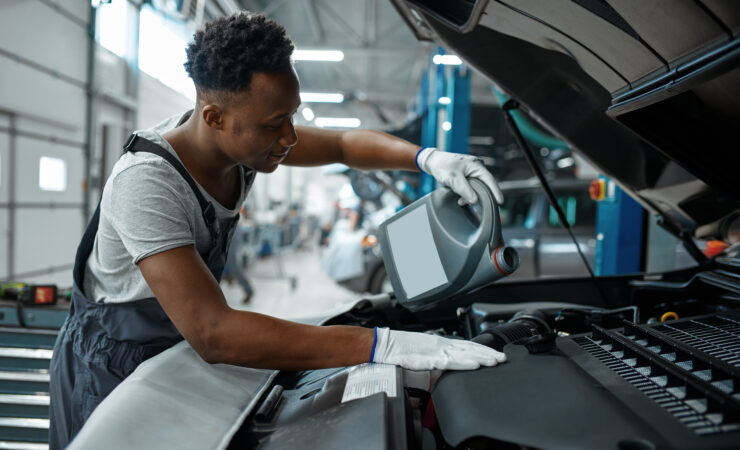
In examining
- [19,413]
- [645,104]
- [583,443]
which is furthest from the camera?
[19,413]

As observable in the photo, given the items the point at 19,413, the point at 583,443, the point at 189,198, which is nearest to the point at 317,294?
the point at 19,413

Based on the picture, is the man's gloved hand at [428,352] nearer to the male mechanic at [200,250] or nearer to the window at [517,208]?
the male mechanic at [200,250]

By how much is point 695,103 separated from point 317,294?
5257 mm

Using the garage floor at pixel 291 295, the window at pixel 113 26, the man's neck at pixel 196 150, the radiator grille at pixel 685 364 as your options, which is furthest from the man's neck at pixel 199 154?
the window at pixel 113 26

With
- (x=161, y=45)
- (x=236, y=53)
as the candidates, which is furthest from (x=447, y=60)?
(x=161, y=45)

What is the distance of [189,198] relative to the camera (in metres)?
1.05

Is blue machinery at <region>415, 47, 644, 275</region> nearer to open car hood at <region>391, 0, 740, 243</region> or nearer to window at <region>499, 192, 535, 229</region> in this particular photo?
open car hood at <region>391, 0, 740, 243</region>

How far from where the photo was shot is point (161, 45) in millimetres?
6793

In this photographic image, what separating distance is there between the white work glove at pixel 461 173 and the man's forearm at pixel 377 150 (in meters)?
0.13

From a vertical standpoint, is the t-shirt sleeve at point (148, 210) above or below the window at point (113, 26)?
below

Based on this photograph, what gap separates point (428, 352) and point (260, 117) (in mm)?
619

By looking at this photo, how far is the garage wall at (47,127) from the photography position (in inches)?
172

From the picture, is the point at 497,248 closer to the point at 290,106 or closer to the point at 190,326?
the point at 290,106

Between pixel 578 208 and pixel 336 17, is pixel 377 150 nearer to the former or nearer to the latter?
pixel 578 208
